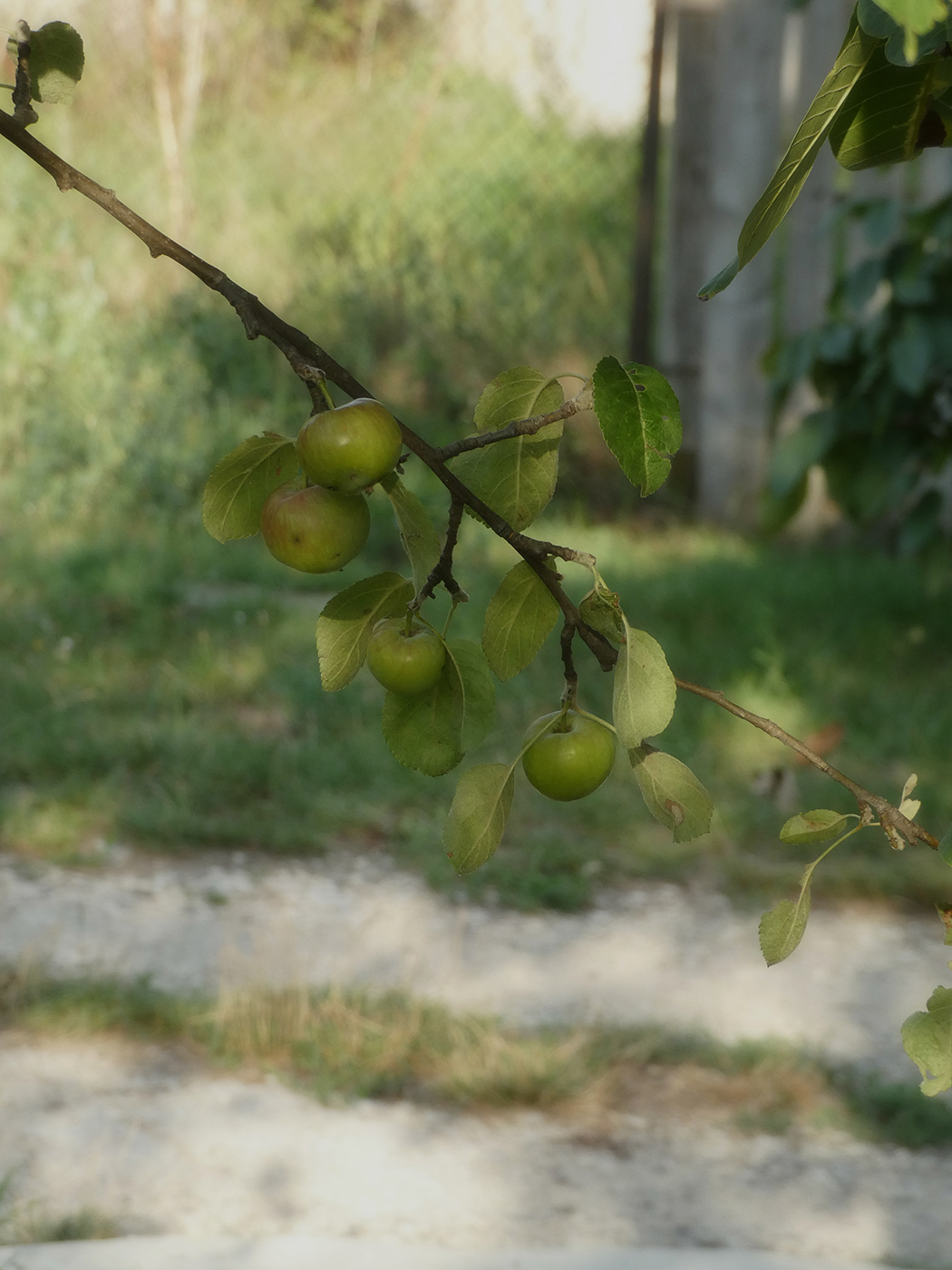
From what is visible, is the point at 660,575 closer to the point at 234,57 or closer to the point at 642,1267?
the point at 642,1267

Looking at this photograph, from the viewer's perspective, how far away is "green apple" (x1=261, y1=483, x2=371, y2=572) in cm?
62

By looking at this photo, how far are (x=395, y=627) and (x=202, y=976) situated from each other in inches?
72.3

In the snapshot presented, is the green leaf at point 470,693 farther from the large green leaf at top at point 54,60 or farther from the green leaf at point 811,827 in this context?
the large green leaf at top at point 54,60

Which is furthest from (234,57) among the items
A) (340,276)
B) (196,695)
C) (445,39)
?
(196,695)

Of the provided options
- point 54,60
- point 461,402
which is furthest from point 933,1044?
point 461,402

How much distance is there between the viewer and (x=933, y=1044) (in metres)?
0.65

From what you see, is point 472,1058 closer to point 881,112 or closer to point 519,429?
point 519,429

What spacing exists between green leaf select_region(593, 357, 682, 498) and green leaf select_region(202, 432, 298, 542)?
0.17 m

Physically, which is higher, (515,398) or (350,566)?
(515,398)

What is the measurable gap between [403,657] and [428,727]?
70 millimetres

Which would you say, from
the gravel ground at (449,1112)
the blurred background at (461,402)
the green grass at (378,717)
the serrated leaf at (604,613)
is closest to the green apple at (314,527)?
the serrated leaf at (604,613)

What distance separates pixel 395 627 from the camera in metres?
0.65

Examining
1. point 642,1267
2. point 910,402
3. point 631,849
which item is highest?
point 910,402

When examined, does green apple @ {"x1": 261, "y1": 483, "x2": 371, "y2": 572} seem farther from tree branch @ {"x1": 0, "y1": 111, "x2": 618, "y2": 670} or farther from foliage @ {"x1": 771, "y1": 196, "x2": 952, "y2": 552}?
foliage @ {"x1": 771, "y1": 196, "x2": 952, "y2": 552}
